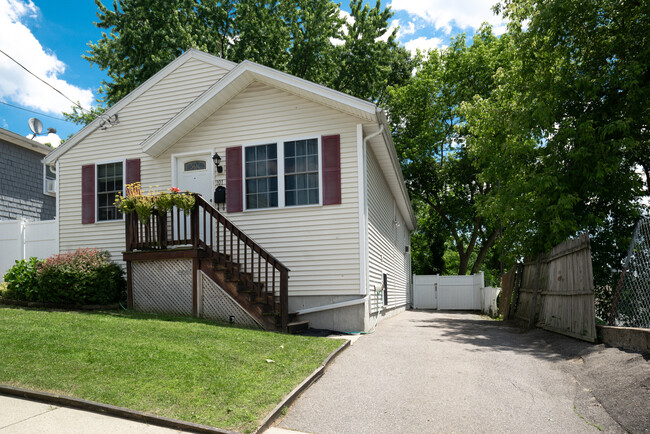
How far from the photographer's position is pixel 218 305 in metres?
8.27

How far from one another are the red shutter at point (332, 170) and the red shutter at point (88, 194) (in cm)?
590

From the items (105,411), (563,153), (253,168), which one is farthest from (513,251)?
(105,411)

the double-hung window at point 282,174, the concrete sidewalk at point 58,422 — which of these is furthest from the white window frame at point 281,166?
the concrete sidewalk at point 58,422

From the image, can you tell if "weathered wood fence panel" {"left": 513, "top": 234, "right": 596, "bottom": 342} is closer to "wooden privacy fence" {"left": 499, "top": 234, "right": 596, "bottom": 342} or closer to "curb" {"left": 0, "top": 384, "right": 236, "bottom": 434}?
"wooden privacy fence" {"left": 499, "top": 234, "right": 596, "bottom": 342}

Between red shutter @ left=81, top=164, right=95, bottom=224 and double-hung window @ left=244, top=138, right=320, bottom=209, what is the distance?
4.15 m

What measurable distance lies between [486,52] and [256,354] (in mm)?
21345

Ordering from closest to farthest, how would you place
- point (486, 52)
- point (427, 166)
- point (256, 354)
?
1. point (256, 354)
2. point (486, 52)
3. point (427, 166)

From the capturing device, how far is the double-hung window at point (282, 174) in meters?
9.23

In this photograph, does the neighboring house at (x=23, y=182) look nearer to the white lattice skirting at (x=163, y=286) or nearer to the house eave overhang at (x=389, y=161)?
the white lattice skirting at (x=163, y=286)

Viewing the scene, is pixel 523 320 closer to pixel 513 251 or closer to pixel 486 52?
pixel 513 251

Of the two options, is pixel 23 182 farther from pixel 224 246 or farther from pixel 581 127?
Answer: pixel 581 127

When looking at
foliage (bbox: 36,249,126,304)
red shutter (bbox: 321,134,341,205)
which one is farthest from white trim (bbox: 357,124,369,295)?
foliage (bbox: 36,249,126,304)

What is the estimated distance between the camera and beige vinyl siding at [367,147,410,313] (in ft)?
32.4

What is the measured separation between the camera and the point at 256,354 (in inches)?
220
